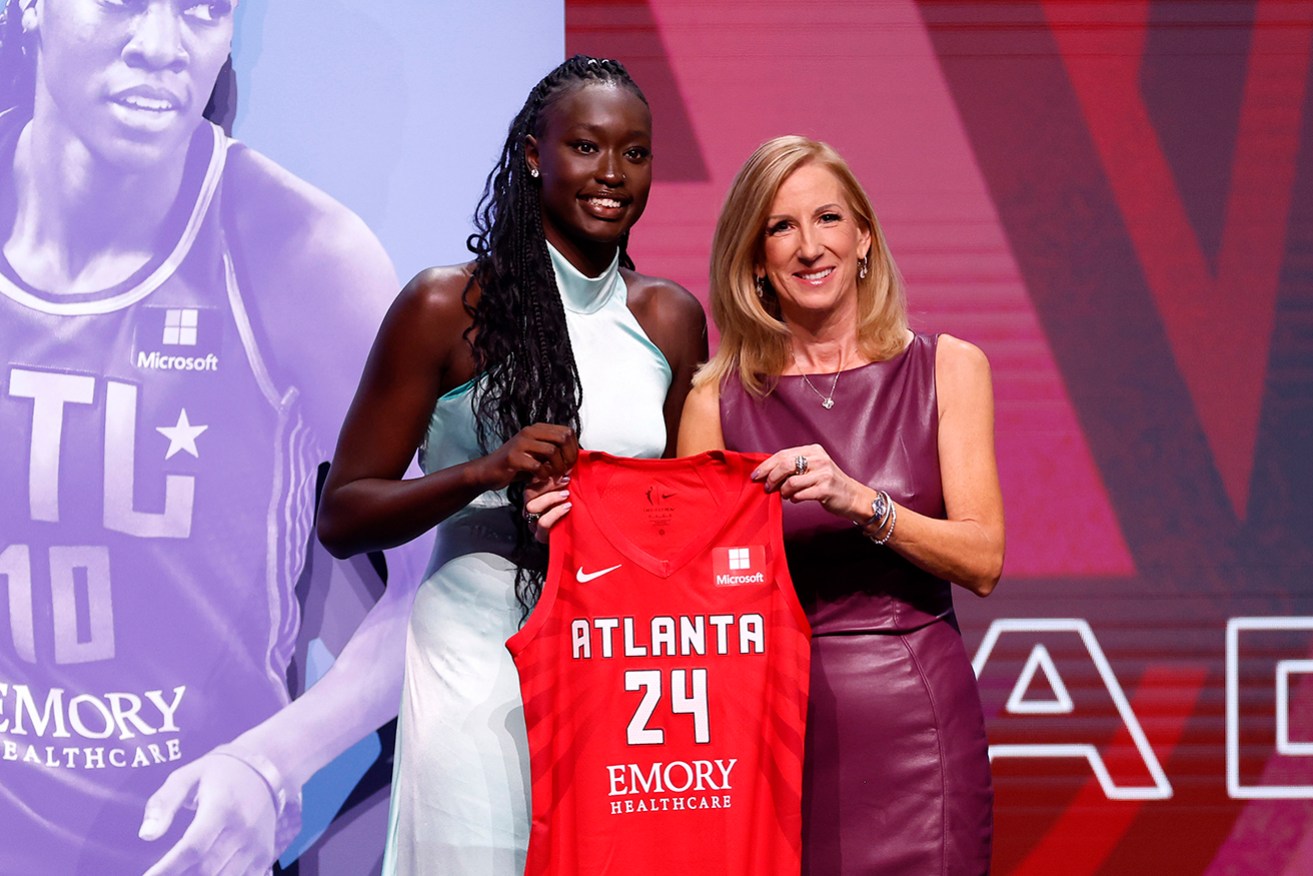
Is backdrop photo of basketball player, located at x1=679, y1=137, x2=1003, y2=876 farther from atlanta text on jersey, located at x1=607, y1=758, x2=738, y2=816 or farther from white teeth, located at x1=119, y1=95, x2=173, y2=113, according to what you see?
white teeth, located at x1=119, y1=95, x2=173, y2=113

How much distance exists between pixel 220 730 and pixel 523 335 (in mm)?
1643

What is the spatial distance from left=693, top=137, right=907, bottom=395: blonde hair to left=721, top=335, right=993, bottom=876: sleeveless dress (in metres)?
0.05

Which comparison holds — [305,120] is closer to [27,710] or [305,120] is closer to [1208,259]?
[27,710]

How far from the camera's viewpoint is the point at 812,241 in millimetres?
1994

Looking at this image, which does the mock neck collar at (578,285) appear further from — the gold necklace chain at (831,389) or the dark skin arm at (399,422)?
the gold necklace chain at (831,389)

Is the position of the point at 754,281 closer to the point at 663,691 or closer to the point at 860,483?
the point at 860,483

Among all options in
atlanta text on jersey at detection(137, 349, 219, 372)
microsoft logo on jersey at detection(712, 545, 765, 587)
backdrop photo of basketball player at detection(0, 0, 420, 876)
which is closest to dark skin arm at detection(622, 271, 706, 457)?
microsoft logo on jersey at detection(712, 545, 765, 587)

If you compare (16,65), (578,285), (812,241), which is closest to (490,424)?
(578,285)

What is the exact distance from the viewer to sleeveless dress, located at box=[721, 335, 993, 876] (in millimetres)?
1861

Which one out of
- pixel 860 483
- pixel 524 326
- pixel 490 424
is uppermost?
pixel 524 326

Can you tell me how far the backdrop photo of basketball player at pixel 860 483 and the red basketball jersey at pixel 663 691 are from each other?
4.7 inches

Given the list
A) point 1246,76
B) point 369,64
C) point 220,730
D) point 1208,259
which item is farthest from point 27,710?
point 1246,76

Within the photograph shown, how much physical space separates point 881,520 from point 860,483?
9 centimetres

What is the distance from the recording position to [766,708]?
5.94 feet
